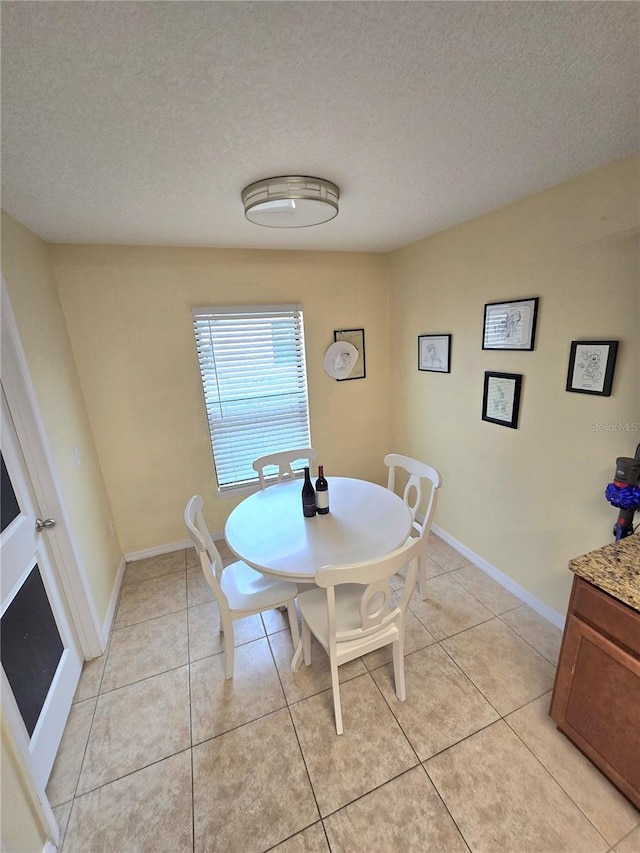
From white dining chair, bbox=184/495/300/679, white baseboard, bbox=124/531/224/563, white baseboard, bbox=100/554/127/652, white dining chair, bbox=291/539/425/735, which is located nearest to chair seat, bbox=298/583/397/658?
white dining chair, bbox=291/539/425/735

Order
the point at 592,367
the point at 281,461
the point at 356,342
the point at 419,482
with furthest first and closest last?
the point at 356,342, the point at 281,461, the point at 419,482, the point at 592,367

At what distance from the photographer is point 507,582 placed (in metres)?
2.38

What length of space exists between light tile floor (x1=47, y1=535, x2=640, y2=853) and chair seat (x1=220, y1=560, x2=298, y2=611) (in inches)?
17.8

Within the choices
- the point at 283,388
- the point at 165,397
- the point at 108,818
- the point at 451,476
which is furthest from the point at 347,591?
the point at 165,397

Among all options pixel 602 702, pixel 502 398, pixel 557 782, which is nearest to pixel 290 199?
pixel 502 398

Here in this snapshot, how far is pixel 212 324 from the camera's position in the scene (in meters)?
2.74

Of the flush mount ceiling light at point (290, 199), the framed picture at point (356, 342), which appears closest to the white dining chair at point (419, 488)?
the framed picture at point (356, 342)

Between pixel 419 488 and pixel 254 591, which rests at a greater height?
pixel 419 488

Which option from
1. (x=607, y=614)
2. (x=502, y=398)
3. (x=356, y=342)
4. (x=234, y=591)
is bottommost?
(x=234, y=591)

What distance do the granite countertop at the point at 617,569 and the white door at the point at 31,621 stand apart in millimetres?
2115

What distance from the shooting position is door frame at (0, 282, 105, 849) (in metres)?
1.51

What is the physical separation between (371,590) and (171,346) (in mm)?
2298

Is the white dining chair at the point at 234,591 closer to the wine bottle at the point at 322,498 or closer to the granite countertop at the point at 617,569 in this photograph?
the wine bottle at the point at 322,498

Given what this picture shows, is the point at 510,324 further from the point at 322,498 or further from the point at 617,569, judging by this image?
the point at 322,498
